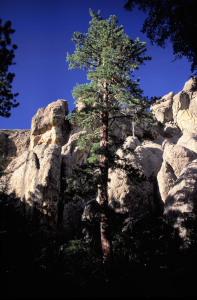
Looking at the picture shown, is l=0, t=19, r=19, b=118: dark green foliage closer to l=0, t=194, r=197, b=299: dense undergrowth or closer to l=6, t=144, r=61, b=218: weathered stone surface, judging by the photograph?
l=0, t=194, r=197, b=299: dense undergrowth

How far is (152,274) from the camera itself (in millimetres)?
7582

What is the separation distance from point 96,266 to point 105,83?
35.4 ft

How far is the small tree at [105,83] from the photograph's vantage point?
12.1 meters

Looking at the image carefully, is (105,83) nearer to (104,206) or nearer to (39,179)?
(104,206)

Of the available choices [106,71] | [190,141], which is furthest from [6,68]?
[190,141]

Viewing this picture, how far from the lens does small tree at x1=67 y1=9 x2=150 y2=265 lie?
39.7 feet

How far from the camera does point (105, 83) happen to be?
1362cm

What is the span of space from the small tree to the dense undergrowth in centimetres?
455

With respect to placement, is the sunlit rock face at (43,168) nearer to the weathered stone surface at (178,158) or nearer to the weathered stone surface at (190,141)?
the weathered stone surface at (178,158)

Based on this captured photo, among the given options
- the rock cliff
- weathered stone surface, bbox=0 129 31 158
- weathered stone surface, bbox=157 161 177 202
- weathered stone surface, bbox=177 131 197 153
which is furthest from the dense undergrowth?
weathered stone surface, bbox=0 129 31 158

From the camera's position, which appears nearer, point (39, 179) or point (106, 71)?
point (106, 71)

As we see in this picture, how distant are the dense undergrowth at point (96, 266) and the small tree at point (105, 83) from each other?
455cm

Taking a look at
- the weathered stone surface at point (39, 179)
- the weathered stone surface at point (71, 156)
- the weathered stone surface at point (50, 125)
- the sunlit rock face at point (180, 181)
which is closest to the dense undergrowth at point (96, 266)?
the sunlit rock face at point (180, 181)

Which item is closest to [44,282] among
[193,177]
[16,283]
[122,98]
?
[16,283]
